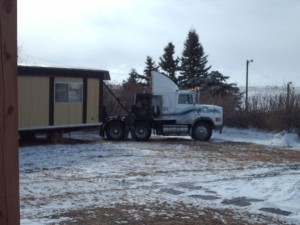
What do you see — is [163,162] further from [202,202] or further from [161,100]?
[161,100]

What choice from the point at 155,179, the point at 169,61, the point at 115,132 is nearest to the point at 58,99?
the point at 115,132

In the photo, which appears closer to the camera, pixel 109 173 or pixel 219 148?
pixel 109 173

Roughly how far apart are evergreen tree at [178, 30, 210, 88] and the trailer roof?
28145 millimetres

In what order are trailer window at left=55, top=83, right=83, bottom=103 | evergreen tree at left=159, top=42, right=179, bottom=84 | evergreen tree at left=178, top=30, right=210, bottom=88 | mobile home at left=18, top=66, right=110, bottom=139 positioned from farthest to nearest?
evergreen tree at left=159, top=42, right=179, bottom=84
evergreen tree at left=178, top=30, right=210, bottom=88
trailer window at left=55, top=83, right=83, bottom=103
mobile home at left=18, top=66, right=110, bottom=139

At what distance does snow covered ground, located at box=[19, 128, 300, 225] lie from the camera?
29.0 feet

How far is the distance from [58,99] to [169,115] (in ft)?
19.5

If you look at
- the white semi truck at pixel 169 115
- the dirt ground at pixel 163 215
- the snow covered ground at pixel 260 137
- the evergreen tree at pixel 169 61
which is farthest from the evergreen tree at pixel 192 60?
the dirt ground at pixel 163 215

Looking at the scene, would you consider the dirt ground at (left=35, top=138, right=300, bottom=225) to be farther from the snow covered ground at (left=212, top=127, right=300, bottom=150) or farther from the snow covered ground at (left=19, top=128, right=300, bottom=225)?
the snow covered ground at (left=212, top=127, right=300, bottom=150)

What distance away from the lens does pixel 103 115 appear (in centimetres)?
2436

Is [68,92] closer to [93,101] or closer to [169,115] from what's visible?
[93,101]

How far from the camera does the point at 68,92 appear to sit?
22391 millimetres

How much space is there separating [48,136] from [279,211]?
15627mm

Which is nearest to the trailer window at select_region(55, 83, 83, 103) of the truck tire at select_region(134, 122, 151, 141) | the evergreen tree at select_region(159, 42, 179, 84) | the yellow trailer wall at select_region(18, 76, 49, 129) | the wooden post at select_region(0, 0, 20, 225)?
the yellow trailer wall at select_region(18, 76, 49, 129)

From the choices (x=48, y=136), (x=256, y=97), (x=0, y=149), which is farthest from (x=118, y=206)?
(x=256, y=97)
